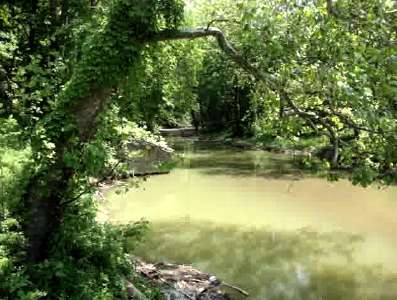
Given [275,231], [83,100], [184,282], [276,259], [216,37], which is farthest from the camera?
[275,231]

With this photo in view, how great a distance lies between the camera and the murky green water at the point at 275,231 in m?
12.5

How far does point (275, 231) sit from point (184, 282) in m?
6.57

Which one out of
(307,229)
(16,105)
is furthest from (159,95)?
(16,105)

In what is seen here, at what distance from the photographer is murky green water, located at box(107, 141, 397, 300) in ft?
41.0

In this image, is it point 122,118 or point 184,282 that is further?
point 184,282

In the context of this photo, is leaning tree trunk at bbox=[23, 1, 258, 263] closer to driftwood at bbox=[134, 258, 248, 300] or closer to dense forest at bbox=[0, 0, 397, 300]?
dense forest at bbox=[0, 0, 397, 300]

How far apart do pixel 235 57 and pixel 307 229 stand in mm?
10308

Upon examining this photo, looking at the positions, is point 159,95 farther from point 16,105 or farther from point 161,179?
point 16,105

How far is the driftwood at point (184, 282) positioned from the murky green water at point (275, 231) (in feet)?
2.60

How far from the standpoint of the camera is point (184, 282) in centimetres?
1098

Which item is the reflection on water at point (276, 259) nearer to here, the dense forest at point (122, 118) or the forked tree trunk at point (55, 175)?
the dense forest at point (122, 118)

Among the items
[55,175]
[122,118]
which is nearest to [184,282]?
[122,118]

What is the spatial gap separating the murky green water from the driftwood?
79 centimetres

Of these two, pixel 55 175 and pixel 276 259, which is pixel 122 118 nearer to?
pixel 55 175
